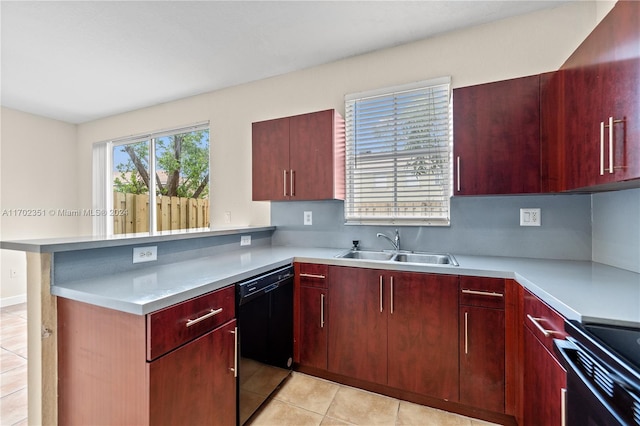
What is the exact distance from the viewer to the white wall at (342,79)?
1934 mm

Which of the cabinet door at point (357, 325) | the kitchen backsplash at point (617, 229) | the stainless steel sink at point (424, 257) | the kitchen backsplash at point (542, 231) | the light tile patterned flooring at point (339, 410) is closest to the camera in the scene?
the kitchen backsplash at point (617, 229)

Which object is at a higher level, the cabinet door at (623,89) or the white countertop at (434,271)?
the cabinet door at (623,89)

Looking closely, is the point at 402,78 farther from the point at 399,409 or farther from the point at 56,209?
the point at 56,209

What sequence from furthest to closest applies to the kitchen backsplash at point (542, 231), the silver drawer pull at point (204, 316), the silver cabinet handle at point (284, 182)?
1. the silver cabinet handle at point (284, 182)
2. the kitchen backsplash at point (542, 231)
3. the silver drawer pull at point (204, 316)

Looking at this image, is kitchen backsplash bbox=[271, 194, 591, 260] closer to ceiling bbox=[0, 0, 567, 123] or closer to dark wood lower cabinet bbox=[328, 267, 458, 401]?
dark wood lower cabinet bbox=[328, 267, 458, 401]

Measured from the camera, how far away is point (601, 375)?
76 cm

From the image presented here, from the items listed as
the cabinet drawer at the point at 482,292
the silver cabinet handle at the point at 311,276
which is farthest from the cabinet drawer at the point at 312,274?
the cabinet drawer at the point at 482,292

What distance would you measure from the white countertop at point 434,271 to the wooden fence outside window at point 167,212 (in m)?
1.74

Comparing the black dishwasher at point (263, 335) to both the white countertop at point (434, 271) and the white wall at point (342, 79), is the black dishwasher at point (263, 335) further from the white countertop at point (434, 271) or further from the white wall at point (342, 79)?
the white wall at point (342, 79)

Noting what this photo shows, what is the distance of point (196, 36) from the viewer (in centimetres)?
222

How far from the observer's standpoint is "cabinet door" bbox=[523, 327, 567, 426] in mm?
1080

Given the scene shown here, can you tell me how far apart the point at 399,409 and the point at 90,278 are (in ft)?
6.29

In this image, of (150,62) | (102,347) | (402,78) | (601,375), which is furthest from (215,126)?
(601,375)

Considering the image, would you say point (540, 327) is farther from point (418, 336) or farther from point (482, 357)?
point (418, 336)
